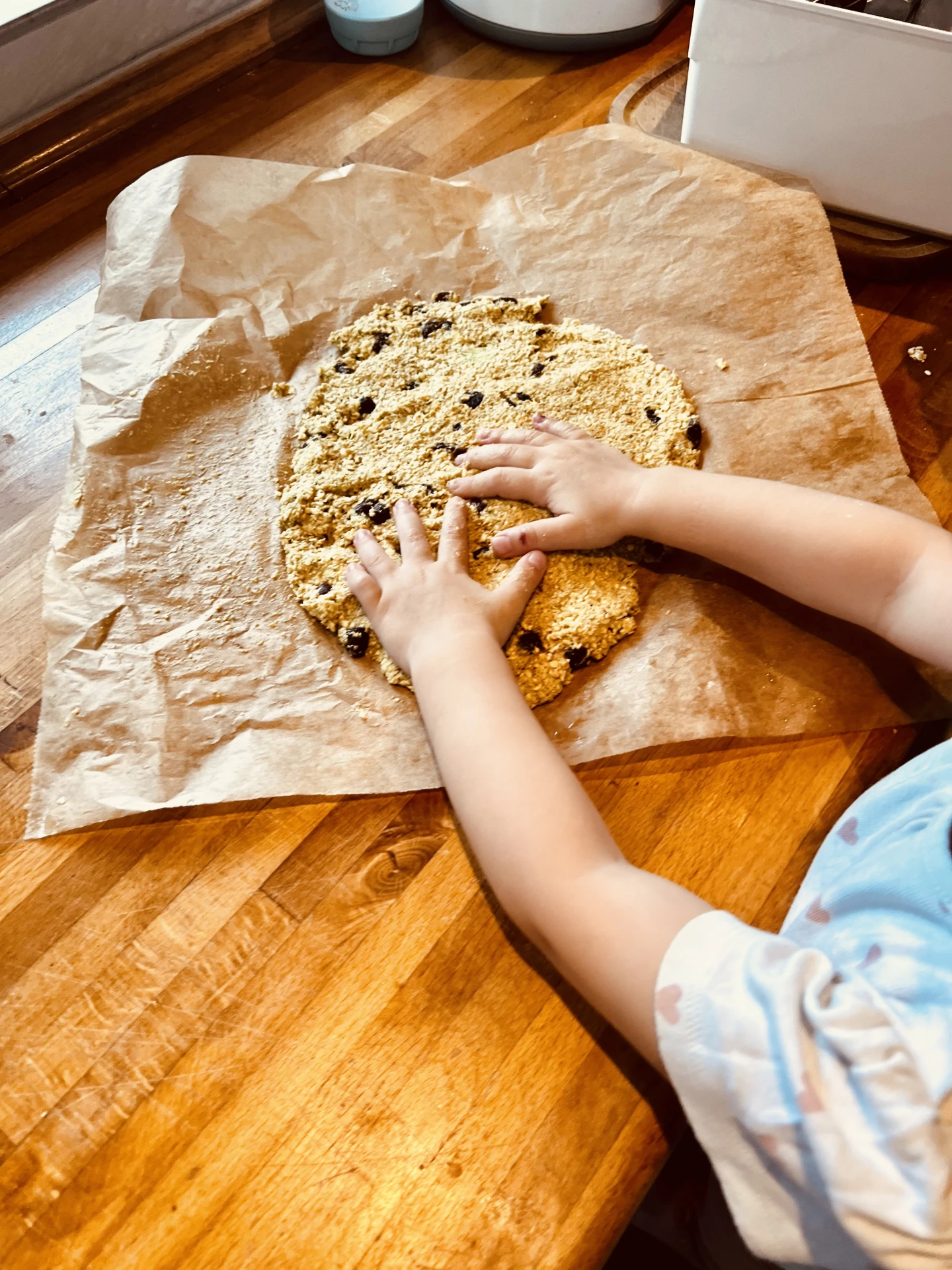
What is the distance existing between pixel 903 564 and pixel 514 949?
376 millimetres

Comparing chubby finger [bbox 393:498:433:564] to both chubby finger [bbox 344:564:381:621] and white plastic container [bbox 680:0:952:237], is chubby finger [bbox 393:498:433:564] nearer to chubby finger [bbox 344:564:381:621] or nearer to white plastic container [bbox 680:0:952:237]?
chubby finger [bbox 344:564:381:621]

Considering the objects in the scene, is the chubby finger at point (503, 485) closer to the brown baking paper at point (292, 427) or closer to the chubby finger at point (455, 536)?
the chubby finger at point (455, 536)

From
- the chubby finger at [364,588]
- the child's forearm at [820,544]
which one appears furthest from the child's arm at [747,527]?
the chubby finger at [364,588]

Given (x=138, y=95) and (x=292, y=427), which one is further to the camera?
(x=138, y=95)

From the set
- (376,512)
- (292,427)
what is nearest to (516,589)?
(376,512)

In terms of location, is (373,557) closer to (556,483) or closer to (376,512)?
(376,512)

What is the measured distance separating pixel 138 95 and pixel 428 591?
851mm

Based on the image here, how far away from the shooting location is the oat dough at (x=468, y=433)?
69cm

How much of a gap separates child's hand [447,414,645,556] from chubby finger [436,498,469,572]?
0.07 feet

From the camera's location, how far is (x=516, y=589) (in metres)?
0.68

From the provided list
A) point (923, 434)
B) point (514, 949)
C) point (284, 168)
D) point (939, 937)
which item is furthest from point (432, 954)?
point (284, 168)

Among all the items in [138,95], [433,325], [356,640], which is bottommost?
[356,640]

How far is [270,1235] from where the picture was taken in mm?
480

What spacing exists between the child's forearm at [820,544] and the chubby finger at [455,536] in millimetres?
135
